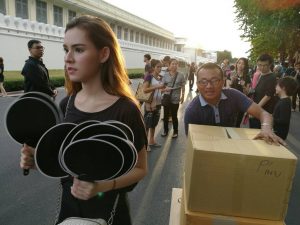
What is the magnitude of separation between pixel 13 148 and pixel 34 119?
514 cm

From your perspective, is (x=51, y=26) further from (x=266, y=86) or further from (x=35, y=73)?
(x=266, y=86)

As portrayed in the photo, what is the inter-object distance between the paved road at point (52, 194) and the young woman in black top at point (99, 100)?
1986 mm

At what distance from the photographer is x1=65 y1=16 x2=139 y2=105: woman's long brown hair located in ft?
5.19

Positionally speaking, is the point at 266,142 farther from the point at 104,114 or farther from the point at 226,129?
the point at 104,114

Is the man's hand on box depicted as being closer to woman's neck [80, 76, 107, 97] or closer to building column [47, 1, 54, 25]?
woman's neck [80, 76, 107, 97]

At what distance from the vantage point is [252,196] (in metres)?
1.83

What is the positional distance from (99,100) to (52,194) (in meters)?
2.82

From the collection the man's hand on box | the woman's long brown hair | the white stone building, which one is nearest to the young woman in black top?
the woman's long brown hair

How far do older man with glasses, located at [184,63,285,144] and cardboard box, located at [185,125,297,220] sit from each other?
818 mm

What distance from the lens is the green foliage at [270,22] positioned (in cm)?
1370

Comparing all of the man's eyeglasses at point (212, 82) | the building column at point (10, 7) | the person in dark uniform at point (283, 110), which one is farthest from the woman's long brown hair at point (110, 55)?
the building column at point (10, 7)

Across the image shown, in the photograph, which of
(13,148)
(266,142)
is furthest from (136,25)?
(266,142)

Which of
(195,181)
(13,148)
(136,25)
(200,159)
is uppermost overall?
(136,25)

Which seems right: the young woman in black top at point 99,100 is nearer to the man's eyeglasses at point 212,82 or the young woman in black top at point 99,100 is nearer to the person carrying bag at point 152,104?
the man's eyeglasses at point 212,82
